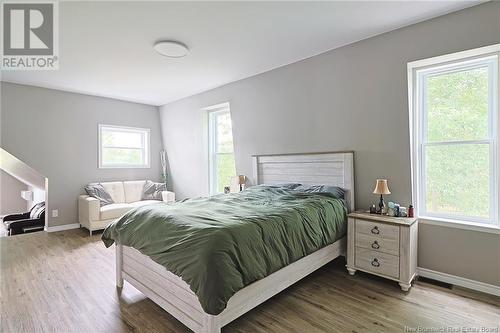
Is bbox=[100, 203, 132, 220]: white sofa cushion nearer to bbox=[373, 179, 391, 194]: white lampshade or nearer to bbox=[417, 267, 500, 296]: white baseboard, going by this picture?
bbox=[373, 179, 391, 194]: white lampshade

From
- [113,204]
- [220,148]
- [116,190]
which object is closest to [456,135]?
[220,148]

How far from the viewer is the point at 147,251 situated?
Answer: 1.95m

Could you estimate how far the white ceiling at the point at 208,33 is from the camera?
229cm

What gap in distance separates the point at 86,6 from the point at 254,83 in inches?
94.3

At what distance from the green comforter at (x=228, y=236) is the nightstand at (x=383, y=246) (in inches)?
7.8

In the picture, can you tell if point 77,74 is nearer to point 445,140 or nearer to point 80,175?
point 80,175

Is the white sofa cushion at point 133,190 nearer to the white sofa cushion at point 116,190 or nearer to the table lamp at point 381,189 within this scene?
the white sofa cushion at point 116,190

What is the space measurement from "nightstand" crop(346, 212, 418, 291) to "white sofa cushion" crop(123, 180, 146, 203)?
429 centimetres

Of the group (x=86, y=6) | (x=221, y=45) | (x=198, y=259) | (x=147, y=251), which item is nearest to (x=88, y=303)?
(x=147, y=251)

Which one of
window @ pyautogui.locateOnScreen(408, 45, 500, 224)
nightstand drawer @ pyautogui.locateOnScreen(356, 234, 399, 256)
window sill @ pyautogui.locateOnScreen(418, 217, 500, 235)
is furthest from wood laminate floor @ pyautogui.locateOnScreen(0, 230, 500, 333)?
window @ pyautogui.locateOnScreen(408, 45, 500, 224)

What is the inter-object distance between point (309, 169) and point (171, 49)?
2.29 meters

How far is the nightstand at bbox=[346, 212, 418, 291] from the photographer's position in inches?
93.4

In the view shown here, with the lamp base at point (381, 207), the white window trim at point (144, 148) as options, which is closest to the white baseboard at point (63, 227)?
the white window trim at point (144, 148)

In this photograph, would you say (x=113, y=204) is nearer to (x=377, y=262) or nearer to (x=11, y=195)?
(x=11, y=195)
